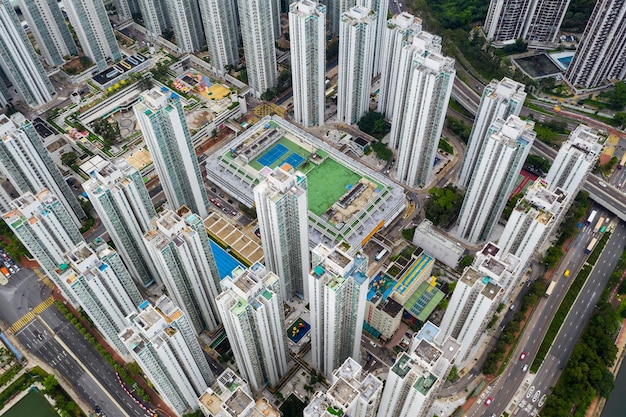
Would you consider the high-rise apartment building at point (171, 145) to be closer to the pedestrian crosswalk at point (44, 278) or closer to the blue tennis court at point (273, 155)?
the blue tennis court at point (273, 155)

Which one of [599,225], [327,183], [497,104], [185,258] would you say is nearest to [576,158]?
[497,104]

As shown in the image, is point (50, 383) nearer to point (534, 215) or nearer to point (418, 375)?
point (418, 375)

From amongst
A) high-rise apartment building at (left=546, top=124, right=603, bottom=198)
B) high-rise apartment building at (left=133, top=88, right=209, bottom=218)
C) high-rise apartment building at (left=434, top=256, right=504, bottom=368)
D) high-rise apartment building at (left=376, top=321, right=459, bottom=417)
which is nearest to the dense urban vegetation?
high-rise apartment building at (left=546, top=124, right=603, bottom=198)

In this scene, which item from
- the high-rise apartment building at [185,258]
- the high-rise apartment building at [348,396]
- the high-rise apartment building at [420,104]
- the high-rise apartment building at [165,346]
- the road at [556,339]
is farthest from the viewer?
the high-rise apartment building at [420,104]

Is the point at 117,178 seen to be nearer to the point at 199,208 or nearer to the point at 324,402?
the point at 199,208

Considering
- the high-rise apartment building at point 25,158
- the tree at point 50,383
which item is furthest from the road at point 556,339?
the high-rise apartment building at point 25,158
